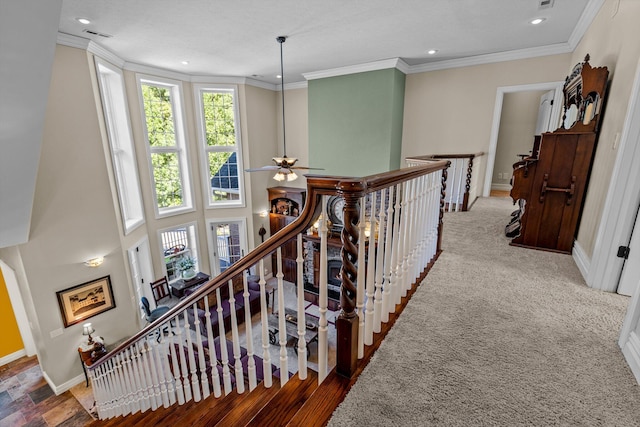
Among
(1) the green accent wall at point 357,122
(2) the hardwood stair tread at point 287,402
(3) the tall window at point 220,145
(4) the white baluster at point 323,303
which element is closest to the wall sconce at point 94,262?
(3) the tall window at point 220,145

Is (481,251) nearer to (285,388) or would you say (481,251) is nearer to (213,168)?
(285,388)

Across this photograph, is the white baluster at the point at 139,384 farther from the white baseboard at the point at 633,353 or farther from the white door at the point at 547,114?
the white door at the point at 547,114

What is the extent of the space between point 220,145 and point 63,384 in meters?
5.26

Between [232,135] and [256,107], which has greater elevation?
[256,107]

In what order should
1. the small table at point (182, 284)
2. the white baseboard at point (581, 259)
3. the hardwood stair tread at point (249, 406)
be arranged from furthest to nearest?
the small table at point (182, 284) → the white baseboard at point (581, 259) → the hardwood stair tread at point (249, 406)

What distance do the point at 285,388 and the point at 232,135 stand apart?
6.54 metres

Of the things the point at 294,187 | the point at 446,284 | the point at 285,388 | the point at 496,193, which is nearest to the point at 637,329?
the point at 446,284

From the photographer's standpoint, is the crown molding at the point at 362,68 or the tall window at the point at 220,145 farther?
the tall window at the point at 220,145

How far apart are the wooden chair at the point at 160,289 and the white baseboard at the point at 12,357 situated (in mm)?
2188

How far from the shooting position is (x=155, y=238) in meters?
5.94

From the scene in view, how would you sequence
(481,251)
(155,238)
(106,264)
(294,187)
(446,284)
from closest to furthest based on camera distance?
(446,284), (481,251), (106,264), (155,238), (294,187)

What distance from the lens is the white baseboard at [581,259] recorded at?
2088 millimetres

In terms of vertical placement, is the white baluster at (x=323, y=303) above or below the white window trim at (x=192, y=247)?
above

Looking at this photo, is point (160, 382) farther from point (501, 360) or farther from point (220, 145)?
point (220, 145)
